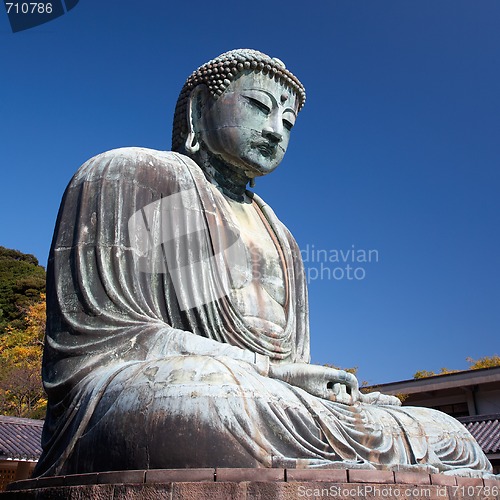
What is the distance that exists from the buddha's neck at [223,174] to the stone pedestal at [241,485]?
339cm

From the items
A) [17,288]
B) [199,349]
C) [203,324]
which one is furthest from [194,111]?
[17,288]

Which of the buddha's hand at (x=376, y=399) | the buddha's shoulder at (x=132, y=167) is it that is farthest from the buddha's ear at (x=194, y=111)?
the buddha's hand at (x=376, y=399)

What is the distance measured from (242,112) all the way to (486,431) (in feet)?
50.4

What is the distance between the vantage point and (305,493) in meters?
3.16

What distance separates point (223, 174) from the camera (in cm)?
624

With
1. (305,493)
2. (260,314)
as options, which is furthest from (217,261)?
(305,493)

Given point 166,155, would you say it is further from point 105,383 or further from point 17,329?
point 17,329

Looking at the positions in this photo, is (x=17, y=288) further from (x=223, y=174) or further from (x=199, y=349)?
(x=199, y=349)

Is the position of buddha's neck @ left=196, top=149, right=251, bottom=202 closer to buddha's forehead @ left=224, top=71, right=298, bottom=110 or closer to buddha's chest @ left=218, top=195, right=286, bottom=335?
buddha's chest @ left=218, top=195, right=286, bottom=335

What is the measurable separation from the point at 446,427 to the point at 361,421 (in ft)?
2.82

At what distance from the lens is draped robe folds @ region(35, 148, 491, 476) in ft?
11.5

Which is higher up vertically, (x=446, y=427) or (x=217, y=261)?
(x=217, y=261)

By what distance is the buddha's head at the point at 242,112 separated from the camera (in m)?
5.92

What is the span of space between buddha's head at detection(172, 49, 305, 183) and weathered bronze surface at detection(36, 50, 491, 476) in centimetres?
1
